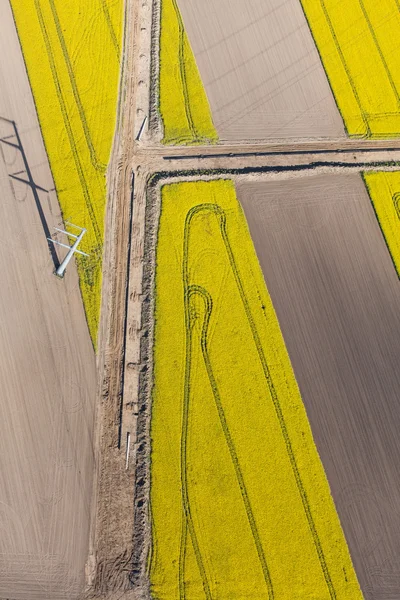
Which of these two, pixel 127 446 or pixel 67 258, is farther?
pixel 67 258

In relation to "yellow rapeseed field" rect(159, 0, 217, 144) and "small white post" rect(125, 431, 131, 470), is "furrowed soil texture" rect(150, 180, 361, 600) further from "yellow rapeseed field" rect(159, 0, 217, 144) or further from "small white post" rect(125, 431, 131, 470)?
"yellow rapeseed field" rect(159, 0, 217, 144)

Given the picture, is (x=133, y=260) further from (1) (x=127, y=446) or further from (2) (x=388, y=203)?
(2) (x=388, y=203)

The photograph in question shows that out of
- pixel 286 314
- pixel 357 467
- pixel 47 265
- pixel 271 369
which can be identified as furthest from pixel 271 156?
pixel 357 467

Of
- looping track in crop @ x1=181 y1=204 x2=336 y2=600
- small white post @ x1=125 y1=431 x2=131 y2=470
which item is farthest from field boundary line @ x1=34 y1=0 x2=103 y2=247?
small white post @ x1=125 y1=431 x2=131 y2=470

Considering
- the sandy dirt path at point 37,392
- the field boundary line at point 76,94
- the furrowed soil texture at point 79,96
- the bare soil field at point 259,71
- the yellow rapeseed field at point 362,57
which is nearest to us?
the sandy dirt path at point 37,392

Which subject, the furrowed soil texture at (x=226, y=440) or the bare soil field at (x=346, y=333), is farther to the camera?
the bare soil field at (x=346, y=333)

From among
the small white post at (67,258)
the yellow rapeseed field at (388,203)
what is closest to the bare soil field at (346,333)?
the yellow rapeseed field at (388,203)

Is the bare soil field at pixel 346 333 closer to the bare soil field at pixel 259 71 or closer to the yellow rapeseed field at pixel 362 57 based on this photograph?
the bare soil field at pixel 259 71

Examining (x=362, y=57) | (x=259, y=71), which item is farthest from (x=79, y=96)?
(x=362, y=57)
